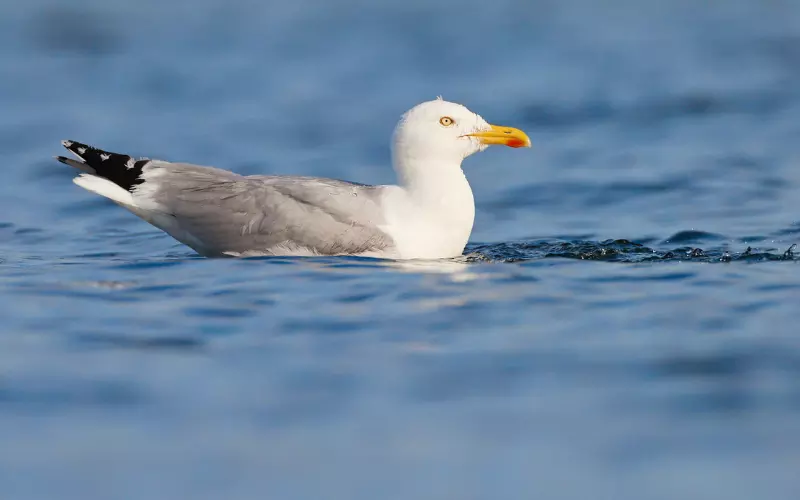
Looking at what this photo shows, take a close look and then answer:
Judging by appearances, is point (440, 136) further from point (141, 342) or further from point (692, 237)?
point (141, 342)

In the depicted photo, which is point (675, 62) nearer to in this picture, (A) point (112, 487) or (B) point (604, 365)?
(B) point (604, 365)

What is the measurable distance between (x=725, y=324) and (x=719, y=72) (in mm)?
11192

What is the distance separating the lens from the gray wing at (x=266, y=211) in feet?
30.6

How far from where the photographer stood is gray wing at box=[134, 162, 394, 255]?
30.6 feet

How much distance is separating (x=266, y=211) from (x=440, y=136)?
4.52 ft

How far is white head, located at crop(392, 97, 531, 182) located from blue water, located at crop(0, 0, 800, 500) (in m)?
0.80

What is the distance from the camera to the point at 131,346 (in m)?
7.19

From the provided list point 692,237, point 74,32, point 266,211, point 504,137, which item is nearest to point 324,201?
point 266,211

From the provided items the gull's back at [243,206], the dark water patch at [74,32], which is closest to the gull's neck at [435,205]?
the gull's back at [243,206]

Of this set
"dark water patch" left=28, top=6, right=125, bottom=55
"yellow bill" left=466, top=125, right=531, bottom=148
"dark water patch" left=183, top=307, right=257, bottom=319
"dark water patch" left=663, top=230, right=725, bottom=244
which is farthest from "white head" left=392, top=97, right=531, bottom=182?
"dark water patch" left=28, top=6, right=125, bottom=55

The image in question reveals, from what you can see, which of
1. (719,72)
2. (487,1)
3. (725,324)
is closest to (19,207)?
(725,324)

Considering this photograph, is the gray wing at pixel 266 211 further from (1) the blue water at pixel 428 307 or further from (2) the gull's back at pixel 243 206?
(1) the blue water at pixel 428 307

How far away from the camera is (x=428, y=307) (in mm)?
7969

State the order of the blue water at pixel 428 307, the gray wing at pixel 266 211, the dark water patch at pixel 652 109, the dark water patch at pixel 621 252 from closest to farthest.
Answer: the blue water at pixel 428 307 → the gray wing at pixel 266 211 → the dark water patch at pixel 621 252 → the dark water patch at pixel 652 109
